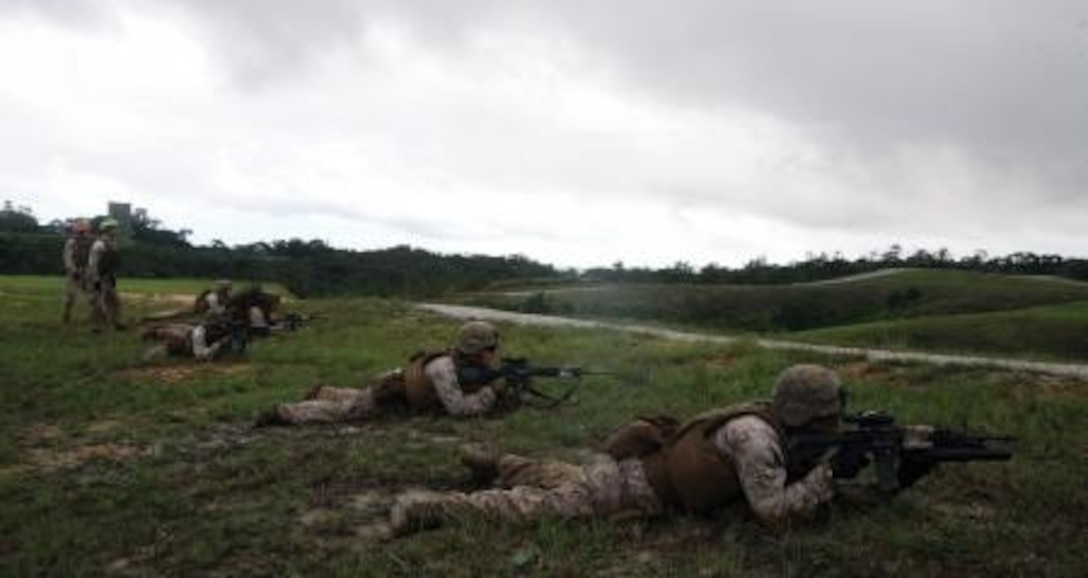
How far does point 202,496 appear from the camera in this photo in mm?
10609

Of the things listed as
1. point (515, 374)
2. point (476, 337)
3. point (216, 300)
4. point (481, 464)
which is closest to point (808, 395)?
point (481, 464)

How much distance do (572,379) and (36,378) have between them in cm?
816

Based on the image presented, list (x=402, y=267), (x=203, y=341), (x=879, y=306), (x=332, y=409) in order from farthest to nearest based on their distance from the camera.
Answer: (x=402, y=267)
(x=879, y=306)
(x=203, y=341)
(x=332, y=409)

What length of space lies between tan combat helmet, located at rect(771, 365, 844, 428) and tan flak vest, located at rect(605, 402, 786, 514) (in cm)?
13

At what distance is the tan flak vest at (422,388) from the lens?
14.0 meters

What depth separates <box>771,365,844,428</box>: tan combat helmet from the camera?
836 cm

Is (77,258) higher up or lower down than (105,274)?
higher up

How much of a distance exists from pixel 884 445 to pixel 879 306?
2246 inches

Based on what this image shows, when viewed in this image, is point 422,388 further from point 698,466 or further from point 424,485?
point 698,466

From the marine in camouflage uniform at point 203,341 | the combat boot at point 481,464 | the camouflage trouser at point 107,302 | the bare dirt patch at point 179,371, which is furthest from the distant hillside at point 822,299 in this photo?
the combat boot at point 481,464

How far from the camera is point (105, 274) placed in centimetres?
2733

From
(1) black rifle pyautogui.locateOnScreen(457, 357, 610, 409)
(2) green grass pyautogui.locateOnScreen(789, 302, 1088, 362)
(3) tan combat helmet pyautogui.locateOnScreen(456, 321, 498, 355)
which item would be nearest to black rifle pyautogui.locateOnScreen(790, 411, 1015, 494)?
(3) tan combat helmet pyautogui.locateOnScreen(456, 321, 498, 355)

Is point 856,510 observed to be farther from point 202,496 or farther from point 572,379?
point 572,379

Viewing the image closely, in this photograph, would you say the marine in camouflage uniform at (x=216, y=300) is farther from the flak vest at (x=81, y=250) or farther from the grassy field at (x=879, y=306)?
the grassy field at (x=879, y=306)
